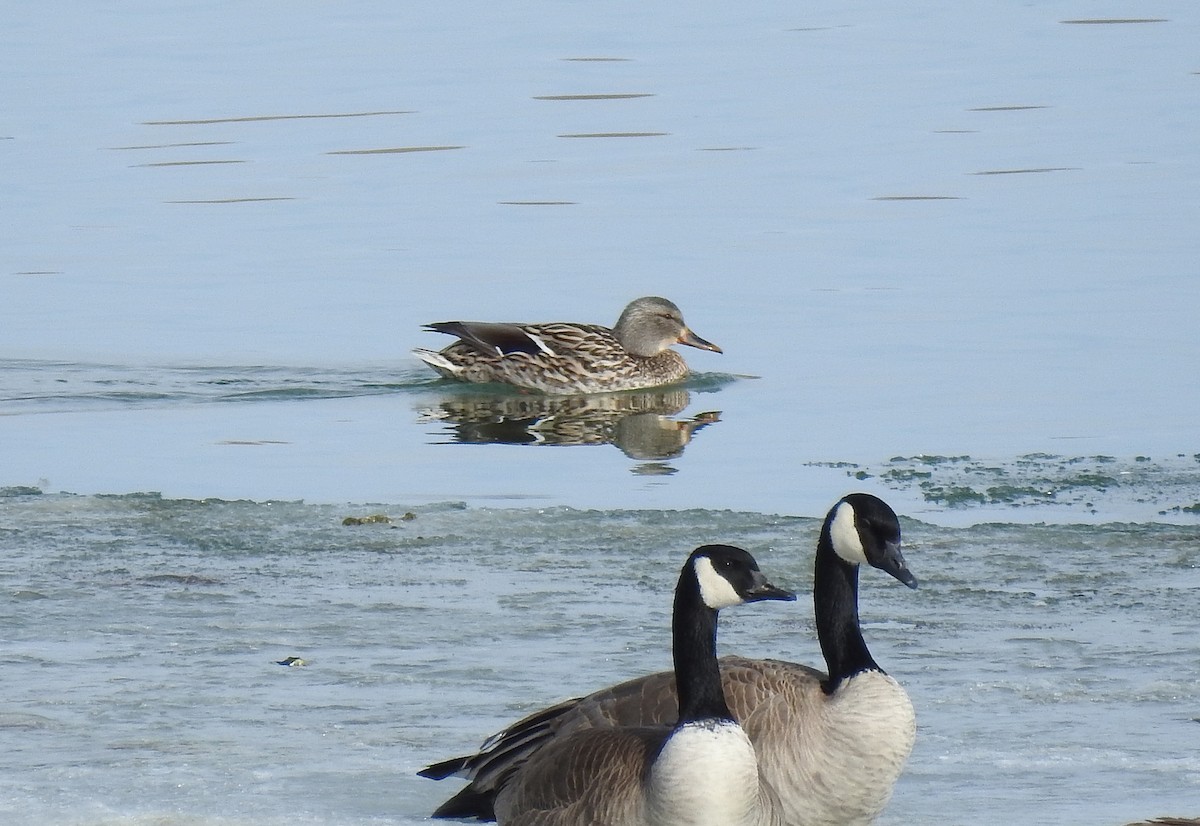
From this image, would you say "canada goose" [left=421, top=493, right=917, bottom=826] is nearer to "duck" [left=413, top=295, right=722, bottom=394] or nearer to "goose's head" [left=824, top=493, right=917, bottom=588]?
"goose's head" [left=824, top=493, right=917, bottom=588]

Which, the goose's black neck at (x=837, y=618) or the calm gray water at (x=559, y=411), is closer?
the goose's black neck at (x=837, y=618)

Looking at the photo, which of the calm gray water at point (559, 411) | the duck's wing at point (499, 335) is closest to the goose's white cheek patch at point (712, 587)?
the calm gray water at point (559, 411)

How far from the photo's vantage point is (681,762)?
5.51m

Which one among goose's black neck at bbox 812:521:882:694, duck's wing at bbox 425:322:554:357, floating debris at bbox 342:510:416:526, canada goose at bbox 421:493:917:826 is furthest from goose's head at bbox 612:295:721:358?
canada goose at bbox 421:493:917:826

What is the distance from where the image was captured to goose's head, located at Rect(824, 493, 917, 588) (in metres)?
6.53

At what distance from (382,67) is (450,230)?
11025 millimetres

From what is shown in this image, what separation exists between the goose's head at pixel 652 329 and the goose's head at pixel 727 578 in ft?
26.4

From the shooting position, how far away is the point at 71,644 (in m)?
8.00

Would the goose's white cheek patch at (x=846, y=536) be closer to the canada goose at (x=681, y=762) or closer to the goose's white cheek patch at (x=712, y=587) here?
the canada goose at (x=681, y=762)

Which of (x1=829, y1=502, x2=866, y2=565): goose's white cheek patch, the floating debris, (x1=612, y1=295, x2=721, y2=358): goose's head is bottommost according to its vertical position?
the floating debris

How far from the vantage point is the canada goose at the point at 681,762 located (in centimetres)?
551

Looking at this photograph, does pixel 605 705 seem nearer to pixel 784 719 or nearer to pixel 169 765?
pixel 784 719

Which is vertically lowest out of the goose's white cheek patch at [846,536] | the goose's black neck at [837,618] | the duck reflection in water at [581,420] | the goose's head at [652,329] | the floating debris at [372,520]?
the duck reflection in water at [581,420]

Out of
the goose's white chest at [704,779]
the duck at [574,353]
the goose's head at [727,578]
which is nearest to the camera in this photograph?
the goose's white chest at [704,779]
